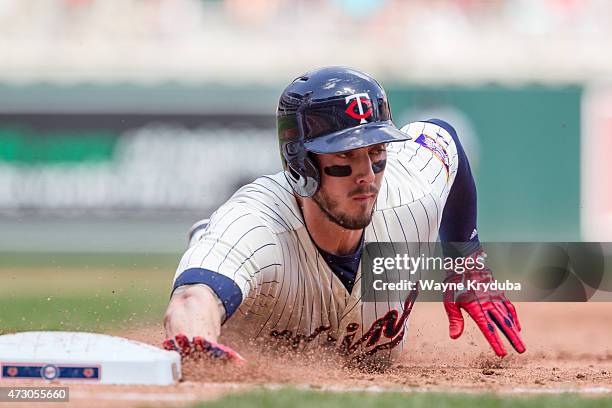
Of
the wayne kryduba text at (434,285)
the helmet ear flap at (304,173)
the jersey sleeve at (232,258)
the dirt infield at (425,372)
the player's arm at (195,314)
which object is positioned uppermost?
the helmet ear flap at (304,173)

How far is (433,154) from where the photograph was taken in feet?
15.9

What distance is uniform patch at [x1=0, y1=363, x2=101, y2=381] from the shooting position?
10.7ft

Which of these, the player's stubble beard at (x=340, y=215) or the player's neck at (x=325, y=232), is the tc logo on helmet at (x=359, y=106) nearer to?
the player's stubble beard at (x=340, y=215)

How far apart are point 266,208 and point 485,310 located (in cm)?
127

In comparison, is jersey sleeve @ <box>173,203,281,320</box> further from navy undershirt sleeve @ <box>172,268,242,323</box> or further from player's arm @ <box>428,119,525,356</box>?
player's arm @ <box>428,119,525,356</box>

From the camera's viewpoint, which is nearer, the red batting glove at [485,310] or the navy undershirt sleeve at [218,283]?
the navy undershirt sleeve at [218,283]

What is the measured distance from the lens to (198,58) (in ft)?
43.8

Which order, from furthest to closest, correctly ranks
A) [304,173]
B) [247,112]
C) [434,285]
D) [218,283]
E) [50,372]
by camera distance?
[247,112] → [434,285] → [304,173] → [218,283] → [50,372]

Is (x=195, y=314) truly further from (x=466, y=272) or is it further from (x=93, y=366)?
(x=466, y=272)

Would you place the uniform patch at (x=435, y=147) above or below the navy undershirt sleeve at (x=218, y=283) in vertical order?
above

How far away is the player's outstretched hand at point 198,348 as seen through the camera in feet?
11.1

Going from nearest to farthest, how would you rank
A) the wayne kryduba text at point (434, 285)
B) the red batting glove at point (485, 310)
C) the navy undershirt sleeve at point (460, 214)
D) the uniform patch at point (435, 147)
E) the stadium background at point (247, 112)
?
the wayne kryduba text at point (434, 285), the red batting glove at point (485, 310), the uniform patch at point (435, 147), the navy undershirt sleeve at point (460, 214), the stadium background at point (247, 112)

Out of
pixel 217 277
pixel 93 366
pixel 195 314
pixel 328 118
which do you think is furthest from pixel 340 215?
pixel 93 366

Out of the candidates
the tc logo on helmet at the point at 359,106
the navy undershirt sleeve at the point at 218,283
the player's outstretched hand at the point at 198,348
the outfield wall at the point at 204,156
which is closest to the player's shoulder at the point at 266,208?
the navy undershirt sleeve at the point at 218,283
